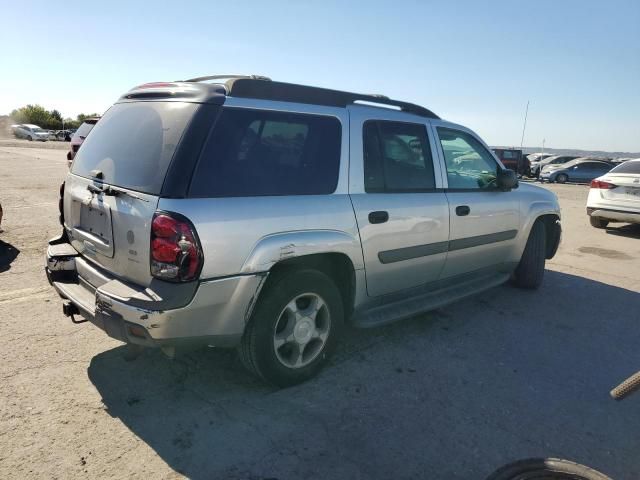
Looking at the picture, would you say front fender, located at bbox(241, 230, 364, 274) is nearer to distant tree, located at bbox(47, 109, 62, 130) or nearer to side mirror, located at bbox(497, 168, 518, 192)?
side mirror, located at bbox(497, 168, 518, 192)

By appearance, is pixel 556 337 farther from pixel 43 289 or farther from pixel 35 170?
pixel 35 170

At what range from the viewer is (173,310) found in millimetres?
2504

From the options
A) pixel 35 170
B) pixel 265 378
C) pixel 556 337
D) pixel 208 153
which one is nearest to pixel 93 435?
pixel 265 378

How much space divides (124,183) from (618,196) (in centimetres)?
955

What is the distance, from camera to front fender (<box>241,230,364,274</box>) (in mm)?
2744

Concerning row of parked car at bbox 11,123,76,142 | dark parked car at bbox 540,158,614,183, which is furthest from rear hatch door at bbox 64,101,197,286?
row of parked car at bbox 11,123,76,142

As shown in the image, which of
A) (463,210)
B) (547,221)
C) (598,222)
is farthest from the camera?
(598,222)

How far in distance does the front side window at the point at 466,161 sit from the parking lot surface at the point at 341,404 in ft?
4.34

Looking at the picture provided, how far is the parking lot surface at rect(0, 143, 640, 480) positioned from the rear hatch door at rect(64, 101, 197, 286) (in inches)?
33.4

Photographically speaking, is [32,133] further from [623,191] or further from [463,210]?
[463,210]

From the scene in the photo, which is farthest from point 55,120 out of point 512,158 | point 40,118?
point 512,158

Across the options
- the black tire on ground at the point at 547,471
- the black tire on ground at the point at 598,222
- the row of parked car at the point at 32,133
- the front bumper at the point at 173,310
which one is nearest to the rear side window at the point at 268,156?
the front bumper at the point at 173,310

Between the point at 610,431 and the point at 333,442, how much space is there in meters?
1.71

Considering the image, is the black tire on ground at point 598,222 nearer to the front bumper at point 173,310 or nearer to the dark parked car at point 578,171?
the front bumper at point 173,310
